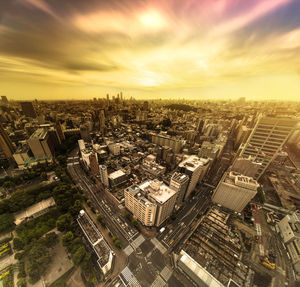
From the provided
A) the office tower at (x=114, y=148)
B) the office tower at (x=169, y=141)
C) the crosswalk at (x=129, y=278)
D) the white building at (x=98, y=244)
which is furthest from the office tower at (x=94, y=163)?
the office tower at (x=169, y=141)

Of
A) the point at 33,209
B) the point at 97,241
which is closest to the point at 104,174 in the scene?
the point at 97,241

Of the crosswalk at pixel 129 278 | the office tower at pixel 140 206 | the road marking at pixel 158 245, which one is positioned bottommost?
the road marking at pixel 158 245

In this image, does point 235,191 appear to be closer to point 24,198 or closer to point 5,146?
point 24,198

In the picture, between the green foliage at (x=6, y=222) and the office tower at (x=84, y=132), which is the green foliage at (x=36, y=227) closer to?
the green foliage at (x=6, y=222)

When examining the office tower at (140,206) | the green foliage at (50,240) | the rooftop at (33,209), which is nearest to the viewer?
the green foliage at (50,240)

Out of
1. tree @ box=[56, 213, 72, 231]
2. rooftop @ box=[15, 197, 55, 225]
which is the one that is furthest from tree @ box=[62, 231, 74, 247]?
rooftop @ box=[15, 197, 55, 225]

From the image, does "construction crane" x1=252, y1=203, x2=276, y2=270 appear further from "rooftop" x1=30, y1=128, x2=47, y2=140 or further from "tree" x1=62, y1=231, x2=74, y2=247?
"rooftop" x1=30, y1=128, x2=47, y2=140

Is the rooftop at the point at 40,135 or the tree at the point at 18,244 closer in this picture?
the tree at the point at 18,244
